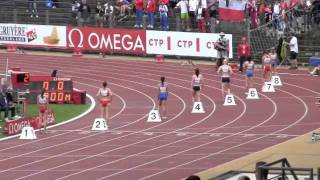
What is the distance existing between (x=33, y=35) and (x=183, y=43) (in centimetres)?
855

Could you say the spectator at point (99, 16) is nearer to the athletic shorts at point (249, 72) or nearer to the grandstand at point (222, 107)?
the grandstand at point (222, 107)

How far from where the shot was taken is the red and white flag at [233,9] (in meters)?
42.2

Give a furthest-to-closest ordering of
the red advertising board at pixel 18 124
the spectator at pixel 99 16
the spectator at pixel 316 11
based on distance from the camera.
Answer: the spectator at pixel 99 16, the spectator at pixel 316 11, the red advertising board at pixel 18 124

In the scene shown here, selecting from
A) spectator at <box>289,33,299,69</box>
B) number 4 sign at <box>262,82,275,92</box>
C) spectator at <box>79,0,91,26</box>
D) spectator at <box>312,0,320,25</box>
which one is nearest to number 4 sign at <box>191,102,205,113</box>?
number 4 sign at <box>262,82,275,92</box>

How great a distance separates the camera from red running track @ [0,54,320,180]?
22.1m

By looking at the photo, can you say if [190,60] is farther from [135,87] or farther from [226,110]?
[226,110]

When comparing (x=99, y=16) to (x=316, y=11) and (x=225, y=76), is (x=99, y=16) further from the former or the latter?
(x=225, y=76)

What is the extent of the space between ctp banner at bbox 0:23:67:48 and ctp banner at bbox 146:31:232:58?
5081 millimetres

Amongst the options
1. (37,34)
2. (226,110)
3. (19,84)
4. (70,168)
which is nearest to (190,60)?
(37,34)

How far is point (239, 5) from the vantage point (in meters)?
42.3

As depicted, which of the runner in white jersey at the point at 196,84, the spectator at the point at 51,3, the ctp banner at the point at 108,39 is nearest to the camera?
the runner in white jersey at the point at 196,84

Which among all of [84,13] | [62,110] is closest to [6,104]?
[62,110]

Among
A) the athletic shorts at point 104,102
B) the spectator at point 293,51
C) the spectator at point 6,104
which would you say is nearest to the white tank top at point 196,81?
the athletic shorts at point 104,102

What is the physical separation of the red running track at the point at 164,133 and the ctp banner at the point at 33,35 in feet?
24.8
